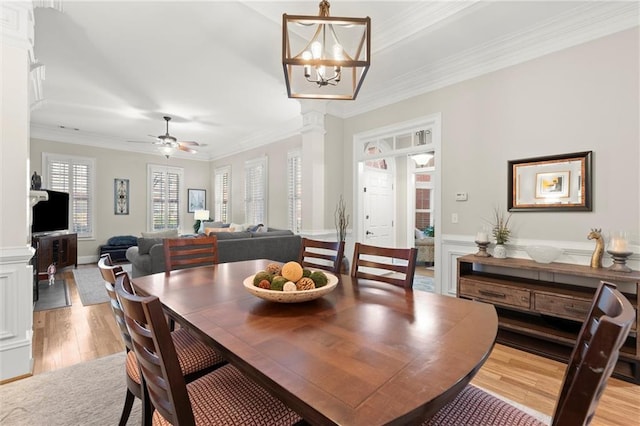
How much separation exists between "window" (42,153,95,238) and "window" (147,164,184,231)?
123 centimetres

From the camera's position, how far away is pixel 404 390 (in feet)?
2.31

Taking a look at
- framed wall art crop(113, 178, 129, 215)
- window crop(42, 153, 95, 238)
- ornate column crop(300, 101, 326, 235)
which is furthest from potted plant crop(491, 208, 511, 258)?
window crop(42, 153, 95, 238)

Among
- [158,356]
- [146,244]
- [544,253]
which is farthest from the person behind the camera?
[146,244]

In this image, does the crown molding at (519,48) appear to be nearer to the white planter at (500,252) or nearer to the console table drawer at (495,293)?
the white planter at (500,252)

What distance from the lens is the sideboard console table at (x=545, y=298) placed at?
215 cm

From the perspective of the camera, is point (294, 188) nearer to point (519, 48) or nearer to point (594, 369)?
point (519, 48)

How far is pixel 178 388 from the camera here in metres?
0.81

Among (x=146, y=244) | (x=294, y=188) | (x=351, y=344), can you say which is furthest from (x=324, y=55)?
(x=294, y=188)

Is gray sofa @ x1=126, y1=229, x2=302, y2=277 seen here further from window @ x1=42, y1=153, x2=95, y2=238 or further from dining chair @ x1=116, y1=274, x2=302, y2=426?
window @ x1=42, y1=153, x2=95, y2=238

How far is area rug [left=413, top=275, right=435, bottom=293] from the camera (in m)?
4.43

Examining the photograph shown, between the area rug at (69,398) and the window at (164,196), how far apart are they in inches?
239

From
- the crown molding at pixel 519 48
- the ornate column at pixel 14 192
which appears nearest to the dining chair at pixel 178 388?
the ornate column at pixel 14 192

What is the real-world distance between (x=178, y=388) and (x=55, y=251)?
20.4 ft

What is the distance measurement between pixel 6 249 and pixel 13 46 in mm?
1451
